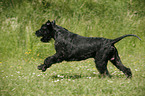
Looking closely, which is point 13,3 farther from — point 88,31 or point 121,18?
point 121,18

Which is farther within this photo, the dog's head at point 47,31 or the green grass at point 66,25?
the green grass at point 66,25

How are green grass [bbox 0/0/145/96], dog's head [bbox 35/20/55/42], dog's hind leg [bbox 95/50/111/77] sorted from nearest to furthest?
dog's hind leg [bbox 95/50/111/77] < dog's head [bbox 35/20/55/42] < green grass [bbox 0/0/145/96]

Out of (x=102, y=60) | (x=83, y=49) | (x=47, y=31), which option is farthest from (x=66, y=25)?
(x=102, y=60)

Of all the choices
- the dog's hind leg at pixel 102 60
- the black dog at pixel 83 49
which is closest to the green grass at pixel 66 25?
the black dog at pixel 83 49

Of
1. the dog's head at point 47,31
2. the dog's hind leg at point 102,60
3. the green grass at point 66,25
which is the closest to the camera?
the dog's hind leg at point 102,60

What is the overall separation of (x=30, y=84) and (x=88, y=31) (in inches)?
225

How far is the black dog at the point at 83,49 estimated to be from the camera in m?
4.99

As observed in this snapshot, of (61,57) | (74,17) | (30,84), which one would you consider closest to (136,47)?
(74,17)

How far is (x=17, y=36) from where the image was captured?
9.29m

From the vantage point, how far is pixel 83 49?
5152mm

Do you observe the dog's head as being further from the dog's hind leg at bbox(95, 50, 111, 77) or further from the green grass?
the dog's hind leg at bbox(95, 50, 111, 77)

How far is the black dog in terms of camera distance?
4992mm

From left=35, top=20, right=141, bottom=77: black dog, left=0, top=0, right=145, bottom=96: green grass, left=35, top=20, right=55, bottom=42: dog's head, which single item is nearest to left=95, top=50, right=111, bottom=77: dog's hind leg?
left=35, top=20, right=141, bottom=77: black dog

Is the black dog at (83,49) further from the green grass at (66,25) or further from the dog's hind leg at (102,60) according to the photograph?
the green grass at (66,25)
